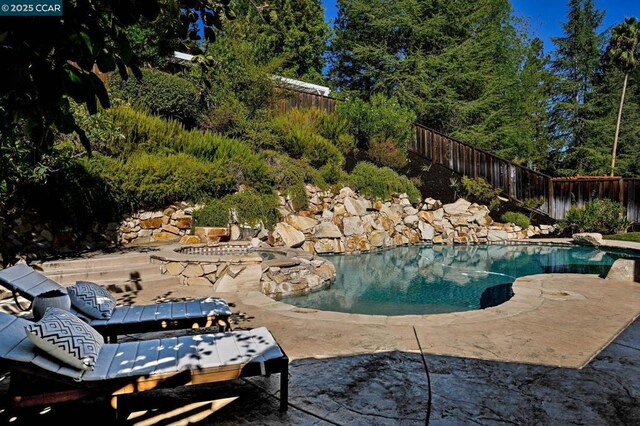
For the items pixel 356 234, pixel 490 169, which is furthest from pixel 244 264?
pixel 490 169

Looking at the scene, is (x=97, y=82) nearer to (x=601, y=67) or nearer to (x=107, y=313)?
(x=107, y=313)

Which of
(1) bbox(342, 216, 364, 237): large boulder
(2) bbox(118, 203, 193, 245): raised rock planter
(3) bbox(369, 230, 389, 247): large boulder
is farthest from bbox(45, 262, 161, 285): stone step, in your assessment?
(3) bbox(369, 230, 389, 247): large boulder

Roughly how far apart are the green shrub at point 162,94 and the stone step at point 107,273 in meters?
6.23

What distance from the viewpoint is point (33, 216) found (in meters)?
8.02

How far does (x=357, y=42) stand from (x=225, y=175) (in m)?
18.0

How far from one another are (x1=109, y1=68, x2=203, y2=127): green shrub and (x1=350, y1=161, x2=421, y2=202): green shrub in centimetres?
579

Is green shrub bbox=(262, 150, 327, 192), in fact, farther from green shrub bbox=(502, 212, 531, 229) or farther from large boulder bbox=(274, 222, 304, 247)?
green shrub bbox=(502, 212, 531, 229)

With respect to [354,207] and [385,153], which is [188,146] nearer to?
[354,207]

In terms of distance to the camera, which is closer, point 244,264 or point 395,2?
point 244,264

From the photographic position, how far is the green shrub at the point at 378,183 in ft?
48.8

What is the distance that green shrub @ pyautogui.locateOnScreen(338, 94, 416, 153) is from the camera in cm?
1748

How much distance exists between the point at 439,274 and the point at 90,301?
311 inches

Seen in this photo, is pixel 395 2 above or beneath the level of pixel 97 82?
above

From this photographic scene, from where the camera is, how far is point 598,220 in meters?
16.2
